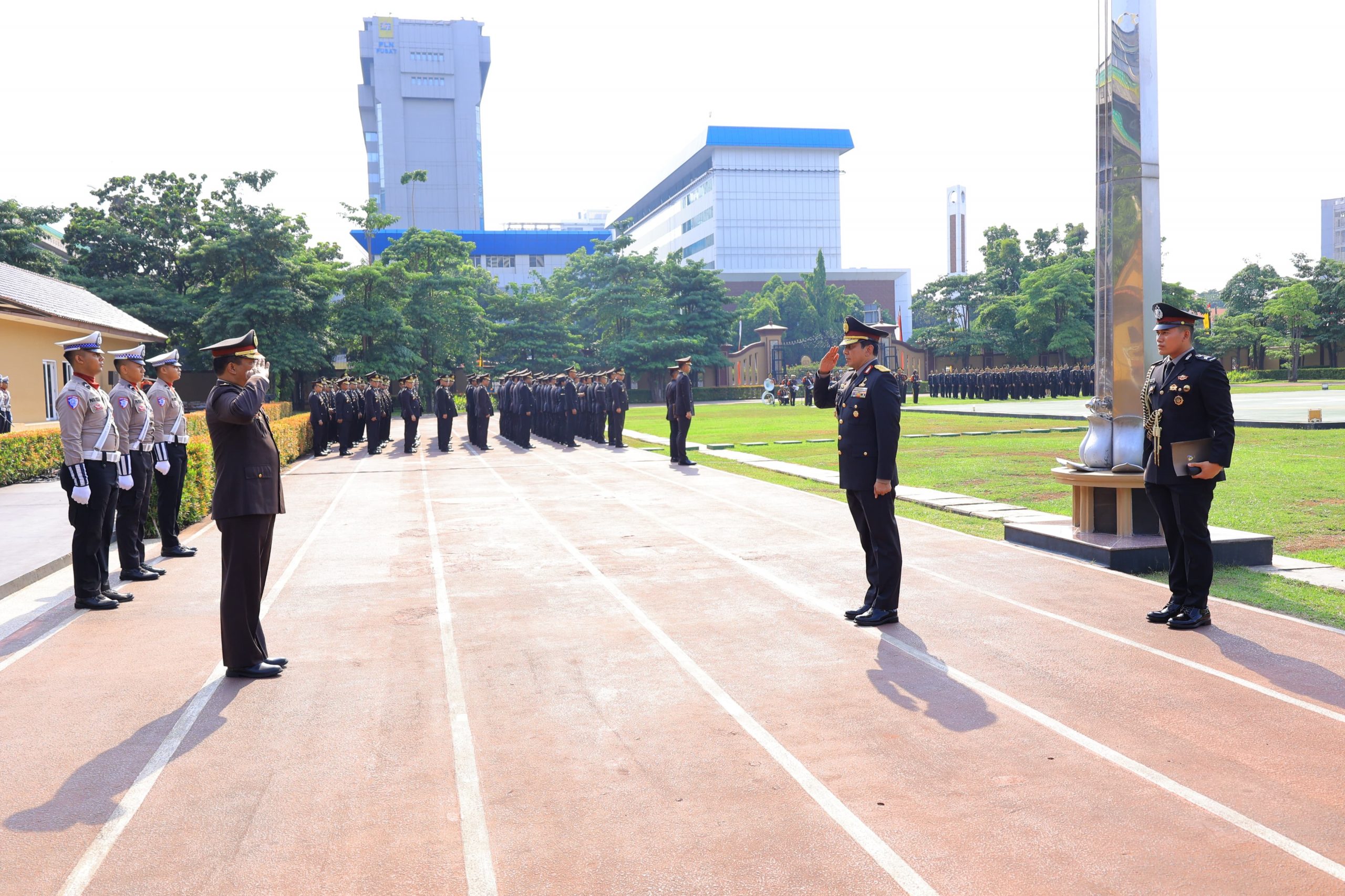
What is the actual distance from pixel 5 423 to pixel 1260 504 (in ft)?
76.4

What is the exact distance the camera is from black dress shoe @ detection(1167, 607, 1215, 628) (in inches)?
247

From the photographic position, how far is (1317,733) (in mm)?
4477

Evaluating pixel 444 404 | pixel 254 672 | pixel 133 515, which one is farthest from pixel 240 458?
pixel 444 404

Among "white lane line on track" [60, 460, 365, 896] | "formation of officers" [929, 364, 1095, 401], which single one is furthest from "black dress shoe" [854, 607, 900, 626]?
"formation of officers" [929, 364, 1095, 401]

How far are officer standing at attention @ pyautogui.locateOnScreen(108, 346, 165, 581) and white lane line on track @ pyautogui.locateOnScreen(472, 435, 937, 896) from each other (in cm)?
435

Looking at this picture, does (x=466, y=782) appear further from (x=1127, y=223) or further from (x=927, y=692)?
(x=1127, y=223)

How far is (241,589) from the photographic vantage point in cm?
572

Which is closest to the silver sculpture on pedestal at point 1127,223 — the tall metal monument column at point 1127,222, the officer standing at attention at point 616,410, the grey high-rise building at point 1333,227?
the tall metal monument column at point 1127,222

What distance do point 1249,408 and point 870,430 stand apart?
29281 millimetres

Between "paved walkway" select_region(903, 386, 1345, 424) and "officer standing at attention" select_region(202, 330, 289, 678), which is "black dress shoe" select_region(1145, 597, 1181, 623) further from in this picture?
"paved walkway" select_region(903, 386, 1345, 424)

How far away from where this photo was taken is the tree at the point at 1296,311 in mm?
60531

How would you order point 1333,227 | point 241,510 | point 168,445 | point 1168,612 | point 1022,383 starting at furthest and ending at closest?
point 1333,227 → point 1022,383 → point 168,445 → point 1168,612 → point 241,510

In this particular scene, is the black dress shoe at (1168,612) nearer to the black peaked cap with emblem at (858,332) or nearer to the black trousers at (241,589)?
the black peaked cap with emblem at (858,332)

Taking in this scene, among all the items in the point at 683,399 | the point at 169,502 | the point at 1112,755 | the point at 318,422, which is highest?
the point at 683,399
